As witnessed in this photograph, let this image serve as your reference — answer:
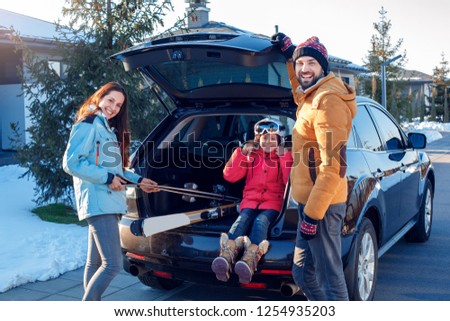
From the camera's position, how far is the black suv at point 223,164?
3779 millimetres

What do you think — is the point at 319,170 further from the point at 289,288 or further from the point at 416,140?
the point at 416,140

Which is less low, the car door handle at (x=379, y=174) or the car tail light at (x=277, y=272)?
the car door handle at (x=379, y=174)

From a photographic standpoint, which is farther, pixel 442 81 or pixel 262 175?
pixel 442 81

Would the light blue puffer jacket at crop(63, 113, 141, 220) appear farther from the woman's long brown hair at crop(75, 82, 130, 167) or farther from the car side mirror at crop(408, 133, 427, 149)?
the car side mirror at crop(408, 133, 427, 149)

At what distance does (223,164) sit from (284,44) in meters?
1.73

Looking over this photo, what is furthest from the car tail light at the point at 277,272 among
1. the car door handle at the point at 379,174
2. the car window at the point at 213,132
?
the car window at the point at 213,132

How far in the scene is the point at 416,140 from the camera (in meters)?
5.98

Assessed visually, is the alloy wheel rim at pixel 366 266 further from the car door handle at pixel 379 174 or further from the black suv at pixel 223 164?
the car door handle at pixel 379 174

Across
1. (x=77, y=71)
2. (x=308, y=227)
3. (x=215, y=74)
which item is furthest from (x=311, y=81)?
(x=77, y=71)

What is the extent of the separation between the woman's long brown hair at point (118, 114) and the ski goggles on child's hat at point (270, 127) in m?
1.10

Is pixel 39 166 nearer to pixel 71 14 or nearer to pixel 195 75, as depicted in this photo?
pixel 71 14

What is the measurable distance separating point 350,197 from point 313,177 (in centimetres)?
65

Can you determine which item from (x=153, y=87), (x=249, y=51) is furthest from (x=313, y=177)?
(x=153, y=87)

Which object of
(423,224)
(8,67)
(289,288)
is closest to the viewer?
(289,288)
